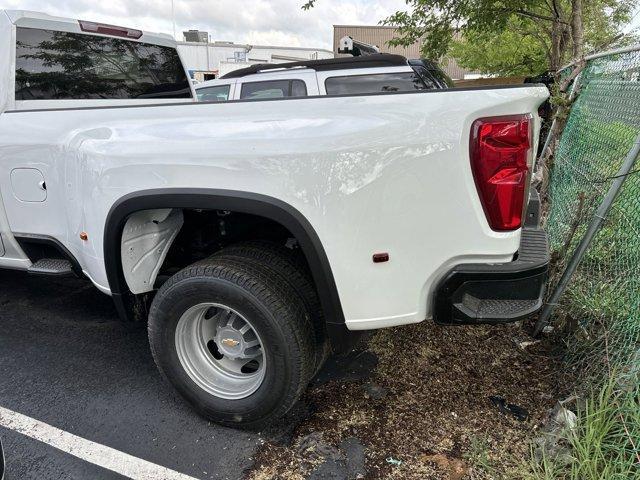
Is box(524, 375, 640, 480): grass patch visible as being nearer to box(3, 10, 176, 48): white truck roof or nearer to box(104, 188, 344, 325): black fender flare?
box(104, 188, 344, 325): black fender flare

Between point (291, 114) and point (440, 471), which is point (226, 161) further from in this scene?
point (440, 471)

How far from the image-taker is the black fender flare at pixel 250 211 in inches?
78.6

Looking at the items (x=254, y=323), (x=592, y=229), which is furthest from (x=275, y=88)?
(x=254, y=323)

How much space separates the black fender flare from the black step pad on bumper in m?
0.49

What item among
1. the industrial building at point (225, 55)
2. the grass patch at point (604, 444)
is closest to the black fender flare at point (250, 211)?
the grass patch at point (604, 444)

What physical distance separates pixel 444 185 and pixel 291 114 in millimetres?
723

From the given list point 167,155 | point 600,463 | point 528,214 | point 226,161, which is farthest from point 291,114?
point 600,463

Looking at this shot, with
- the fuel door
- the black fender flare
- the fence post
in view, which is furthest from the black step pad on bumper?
the fuel door

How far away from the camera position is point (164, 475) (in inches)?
87.0

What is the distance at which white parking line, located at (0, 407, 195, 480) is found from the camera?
2221 mm

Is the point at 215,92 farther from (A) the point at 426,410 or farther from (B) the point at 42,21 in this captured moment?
(A) the point at 426,410

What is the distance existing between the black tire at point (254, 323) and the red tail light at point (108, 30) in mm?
2385

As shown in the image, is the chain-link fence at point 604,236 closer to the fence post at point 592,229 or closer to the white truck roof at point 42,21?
the fence post at point 592,229

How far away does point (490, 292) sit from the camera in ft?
6.51
